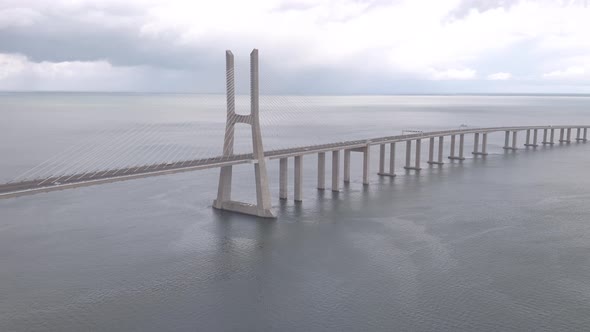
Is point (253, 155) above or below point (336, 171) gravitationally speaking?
above

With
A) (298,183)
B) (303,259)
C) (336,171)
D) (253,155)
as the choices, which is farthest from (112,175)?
(336,171)

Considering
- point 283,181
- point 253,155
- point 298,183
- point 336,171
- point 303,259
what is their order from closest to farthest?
point 303,259
point 253,155
point 298,183
point 283,181
point 336,171

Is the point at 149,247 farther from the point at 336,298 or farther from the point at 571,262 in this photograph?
the point at 571,262

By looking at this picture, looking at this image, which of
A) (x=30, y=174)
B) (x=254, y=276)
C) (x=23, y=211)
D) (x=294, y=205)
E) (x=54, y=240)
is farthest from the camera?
(x=30, y=174)

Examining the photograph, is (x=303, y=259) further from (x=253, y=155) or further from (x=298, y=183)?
(x=298, y=183)

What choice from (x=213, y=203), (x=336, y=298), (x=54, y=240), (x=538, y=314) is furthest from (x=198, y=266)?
(x=538, y=314)

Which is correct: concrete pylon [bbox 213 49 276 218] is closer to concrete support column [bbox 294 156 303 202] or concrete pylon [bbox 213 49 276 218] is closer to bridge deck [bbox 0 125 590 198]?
bridge deck [bbox 0 125 590 198]

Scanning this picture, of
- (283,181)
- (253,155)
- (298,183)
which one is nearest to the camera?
(253,155)

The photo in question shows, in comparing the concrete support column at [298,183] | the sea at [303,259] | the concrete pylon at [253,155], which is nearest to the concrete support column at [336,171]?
the sea at [303,259]

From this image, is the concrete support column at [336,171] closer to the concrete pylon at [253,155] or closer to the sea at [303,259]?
the sea at [303,259]
